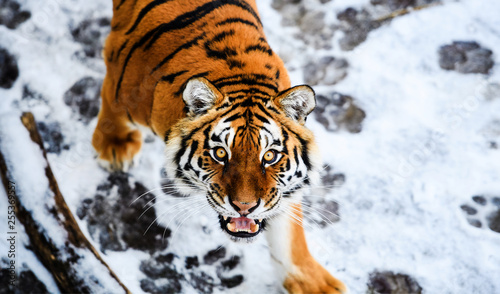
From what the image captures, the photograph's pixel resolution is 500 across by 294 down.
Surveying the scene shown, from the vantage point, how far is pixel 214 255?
68.9 inches

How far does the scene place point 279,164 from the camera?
Answer: 124 centimetres

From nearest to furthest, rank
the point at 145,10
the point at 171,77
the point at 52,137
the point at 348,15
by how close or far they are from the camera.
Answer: the point at 171,77, the point at 145,10, the point at 52,137, the point at 348,15

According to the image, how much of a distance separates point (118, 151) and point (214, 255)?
585 millimetres

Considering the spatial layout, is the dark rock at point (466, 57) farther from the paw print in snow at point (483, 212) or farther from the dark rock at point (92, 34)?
the dark rock at point (92, 34)

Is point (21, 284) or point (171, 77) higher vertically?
point (171, 77)

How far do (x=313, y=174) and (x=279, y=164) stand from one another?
0.17 m

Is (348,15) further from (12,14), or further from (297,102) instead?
(12,14)

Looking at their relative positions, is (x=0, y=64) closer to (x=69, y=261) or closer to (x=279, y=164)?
(x=69, y=261)

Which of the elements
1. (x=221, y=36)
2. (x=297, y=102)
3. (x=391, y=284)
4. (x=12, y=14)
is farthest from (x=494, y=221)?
(x=12, y=14)

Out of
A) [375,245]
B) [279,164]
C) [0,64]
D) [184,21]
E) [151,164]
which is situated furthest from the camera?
[0,64]

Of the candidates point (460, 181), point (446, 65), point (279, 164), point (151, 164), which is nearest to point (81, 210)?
point (151, 164)

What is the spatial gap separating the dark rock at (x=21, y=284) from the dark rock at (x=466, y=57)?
1967 millimetres

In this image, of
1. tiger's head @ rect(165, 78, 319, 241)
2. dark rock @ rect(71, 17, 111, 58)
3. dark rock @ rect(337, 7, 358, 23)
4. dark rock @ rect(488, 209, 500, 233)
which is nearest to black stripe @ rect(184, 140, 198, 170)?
tiger's head @ rect(165, 78, 319, 241)

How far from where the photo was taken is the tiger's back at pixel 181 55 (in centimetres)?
135
